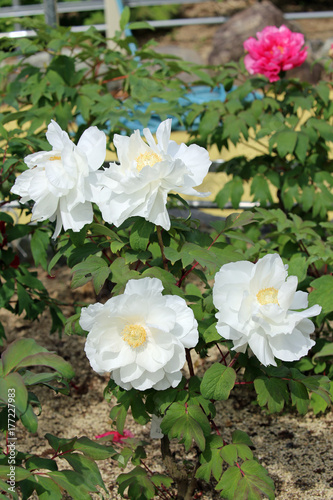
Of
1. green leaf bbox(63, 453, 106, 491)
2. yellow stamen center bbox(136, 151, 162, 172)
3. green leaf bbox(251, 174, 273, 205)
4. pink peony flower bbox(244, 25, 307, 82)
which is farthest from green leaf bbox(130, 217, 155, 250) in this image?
pink peony flower bbox(244, 25, 307, 82)

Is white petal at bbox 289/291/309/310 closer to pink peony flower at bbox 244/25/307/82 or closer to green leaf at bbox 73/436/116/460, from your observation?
green leaf at bbox 73/436/116/460

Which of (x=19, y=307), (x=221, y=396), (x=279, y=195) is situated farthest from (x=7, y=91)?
(x=221, y=396)

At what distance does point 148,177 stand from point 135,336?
1.03ft

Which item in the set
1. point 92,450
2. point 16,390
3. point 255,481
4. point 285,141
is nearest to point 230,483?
point 255,481

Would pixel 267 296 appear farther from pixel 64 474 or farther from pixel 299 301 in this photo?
pixel 64 474

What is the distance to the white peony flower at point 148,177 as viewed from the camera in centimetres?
118

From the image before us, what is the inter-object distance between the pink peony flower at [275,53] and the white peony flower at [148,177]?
47.1 inches

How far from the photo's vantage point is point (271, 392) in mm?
1350

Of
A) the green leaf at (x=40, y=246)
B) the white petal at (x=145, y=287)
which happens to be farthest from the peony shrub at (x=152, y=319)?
the green leaf at (x=40, y=246)

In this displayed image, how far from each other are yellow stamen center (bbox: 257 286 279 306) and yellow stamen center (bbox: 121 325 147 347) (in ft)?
0.80

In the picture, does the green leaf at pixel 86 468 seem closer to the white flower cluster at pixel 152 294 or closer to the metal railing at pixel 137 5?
the white flower cluster at pixel 152 294

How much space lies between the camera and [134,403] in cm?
138

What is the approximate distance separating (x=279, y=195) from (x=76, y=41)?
103 cm

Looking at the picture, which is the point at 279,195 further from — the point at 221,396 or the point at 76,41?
the point at 221,396
